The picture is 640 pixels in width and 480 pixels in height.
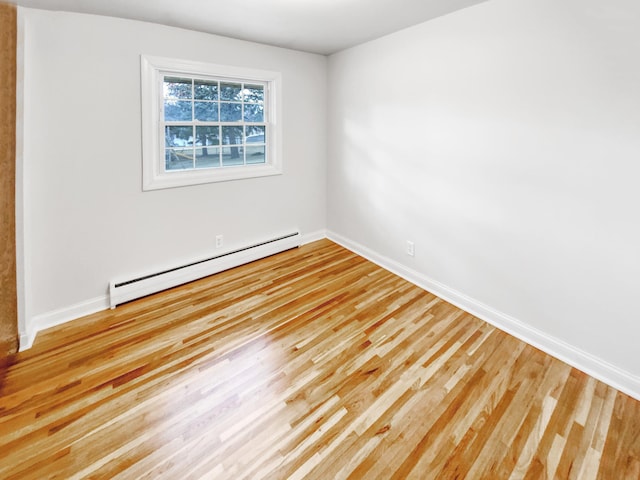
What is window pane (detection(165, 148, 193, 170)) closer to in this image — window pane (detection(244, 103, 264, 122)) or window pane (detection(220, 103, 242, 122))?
window pane (detection(220, 103, 242, 122))

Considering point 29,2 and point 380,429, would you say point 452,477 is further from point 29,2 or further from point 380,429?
point 29,2

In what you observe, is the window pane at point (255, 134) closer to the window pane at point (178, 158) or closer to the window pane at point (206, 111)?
the window pane at point (206, 111)

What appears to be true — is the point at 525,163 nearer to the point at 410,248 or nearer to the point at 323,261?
the point at 410,248

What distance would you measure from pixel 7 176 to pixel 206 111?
67.1 inches

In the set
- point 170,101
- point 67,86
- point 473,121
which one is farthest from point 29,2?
point 473,121

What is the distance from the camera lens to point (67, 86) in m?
2.39

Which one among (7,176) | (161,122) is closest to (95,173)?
(7,176)

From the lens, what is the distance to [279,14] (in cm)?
252

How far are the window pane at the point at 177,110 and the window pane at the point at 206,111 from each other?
0.25 feet

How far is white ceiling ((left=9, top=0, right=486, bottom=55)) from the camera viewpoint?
2281 millimetres

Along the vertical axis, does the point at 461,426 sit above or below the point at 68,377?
below

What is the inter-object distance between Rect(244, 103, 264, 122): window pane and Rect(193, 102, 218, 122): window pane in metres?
0.36

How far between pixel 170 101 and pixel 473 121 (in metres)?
2.65

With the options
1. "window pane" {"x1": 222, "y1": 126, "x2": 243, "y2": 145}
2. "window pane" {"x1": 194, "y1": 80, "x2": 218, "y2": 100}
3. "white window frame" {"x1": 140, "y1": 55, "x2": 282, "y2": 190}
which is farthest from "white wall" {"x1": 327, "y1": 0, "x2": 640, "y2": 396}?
"window pane" {"x1": 194, "y1": 80, "x2": 218, "y2": 100}
